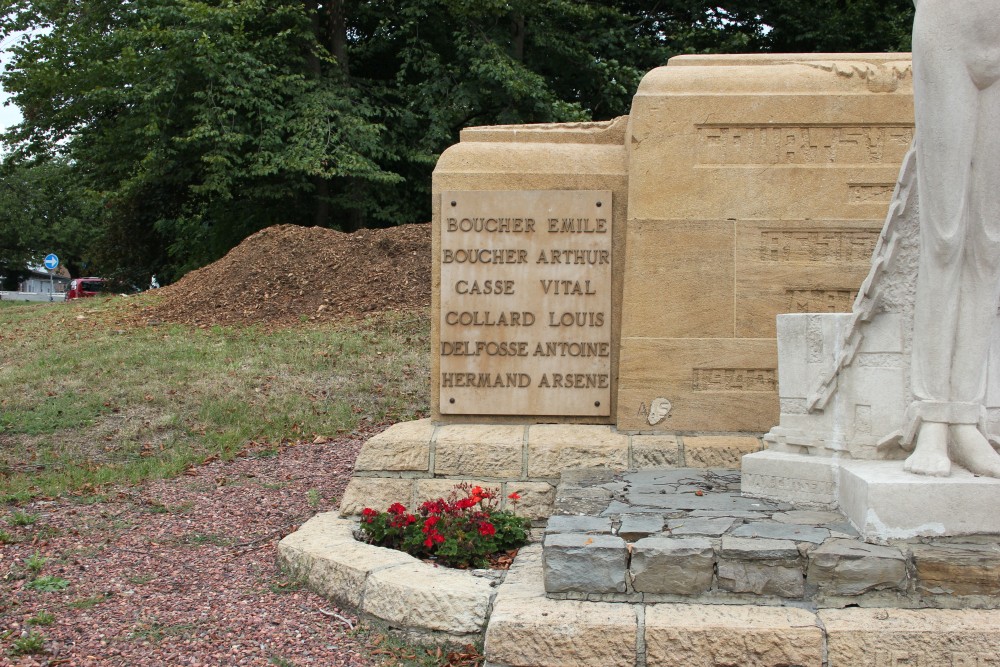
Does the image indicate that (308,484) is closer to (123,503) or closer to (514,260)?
(123,503)

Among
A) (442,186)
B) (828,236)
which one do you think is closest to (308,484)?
(442,186)

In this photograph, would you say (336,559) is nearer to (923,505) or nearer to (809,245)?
(923,505)

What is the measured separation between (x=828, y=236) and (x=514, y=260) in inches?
73.9

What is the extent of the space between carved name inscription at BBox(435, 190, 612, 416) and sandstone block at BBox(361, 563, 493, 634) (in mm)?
1804

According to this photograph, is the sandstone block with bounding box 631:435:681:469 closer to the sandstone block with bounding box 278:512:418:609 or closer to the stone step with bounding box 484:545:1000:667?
the sandstone block with bounding box 278:512:418:609

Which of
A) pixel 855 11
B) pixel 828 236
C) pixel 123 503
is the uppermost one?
pixel 855 11

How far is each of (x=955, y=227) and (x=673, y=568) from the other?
6.08 feet

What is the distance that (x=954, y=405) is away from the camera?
4.12 m

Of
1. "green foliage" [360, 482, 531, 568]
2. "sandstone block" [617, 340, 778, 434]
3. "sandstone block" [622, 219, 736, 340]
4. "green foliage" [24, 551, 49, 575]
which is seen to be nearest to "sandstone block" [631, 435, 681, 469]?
"sandstone block" [617, 340, 778, 434]

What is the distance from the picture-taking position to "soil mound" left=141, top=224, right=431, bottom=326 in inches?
563

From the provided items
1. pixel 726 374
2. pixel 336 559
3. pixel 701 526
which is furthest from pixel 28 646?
pixel 726 374

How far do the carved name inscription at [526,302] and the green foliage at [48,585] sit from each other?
2348mm

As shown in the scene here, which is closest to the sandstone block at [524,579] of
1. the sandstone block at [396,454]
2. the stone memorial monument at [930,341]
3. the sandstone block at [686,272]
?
the sandstone block at [396,454]

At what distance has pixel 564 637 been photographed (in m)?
3.65
